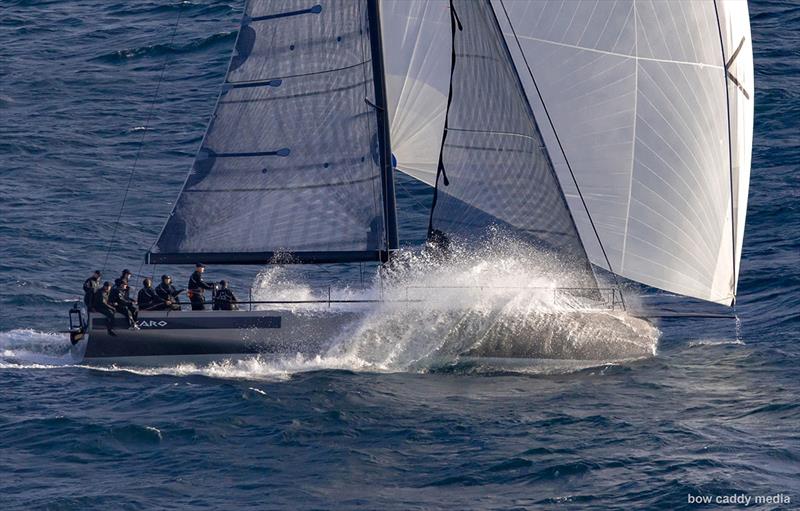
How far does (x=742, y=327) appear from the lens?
31.9m

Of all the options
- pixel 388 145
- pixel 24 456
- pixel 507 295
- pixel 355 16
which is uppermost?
pixel 355 16

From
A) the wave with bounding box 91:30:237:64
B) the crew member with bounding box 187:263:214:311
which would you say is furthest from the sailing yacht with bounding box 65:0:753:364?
the wave with bounding box 91:30:237:64

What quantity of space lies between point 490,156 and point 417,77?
3.36m

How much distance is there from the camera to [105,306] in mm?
28844

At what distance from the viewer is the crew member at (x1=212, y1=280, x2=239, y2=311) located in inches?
1152

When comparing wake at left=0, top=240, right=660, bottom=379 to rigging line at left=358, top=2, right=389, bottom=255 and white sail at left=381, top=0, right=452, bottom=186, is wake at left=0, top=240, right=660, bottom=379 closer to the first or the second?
rigging line at left=358, top=2, right=389, bottom=255

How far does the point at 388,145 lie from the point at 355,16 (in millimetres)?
2866

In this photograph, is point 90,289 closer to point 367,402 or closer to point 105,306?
point 105,306

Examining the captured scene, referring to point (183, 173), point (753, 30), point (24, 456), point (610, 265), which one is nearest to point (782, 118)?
point (753, 30)

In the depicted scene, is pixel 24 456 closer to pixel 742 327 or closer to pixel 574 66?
pixel 574 66

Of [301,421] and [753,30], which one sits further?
[753,30]

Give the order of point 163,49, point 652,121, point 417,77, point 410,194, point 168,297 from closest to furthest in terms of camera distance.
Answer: point 652,121 → point 168,297 → point 417,77 → point 410,194 → point 163,49

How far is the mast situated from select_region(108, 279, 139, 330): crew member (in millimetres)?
5663

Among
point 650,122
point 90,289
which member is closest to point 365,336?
point 90,289
